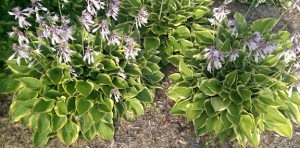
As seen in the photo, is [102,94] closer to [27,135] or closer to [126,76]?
[126,76]

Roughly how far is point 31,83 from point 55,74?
35cm

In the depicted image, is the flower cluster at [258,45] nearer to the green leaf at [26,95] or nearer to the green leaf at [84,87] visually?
the green leaf at [84,87]

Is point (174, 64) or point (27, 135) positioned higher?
point (174, 64)

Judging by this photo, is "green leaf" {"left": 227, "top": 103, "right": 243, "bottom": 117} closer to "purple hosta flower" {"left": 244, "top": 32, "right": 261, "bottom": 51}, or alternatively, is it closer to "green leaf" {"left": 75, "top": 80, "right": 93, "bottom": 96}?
"purple hosta flower" {"left": 244, "top": 32, "right": 261, "bottom": 51}

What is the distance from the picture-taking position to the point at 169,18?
18.1ft

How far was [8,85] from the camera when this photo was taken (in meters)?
4.60

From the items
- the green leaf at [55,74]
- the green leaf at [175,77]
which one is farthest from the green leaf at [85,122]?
the green leaf at [175,77]

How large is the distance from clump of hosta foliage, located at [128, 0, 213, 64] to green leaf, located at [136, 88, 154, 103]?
708 mm

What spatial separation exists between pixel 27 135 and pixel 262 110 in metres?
3.08

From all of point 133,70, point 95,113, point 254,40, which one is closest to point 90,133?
point 95,113

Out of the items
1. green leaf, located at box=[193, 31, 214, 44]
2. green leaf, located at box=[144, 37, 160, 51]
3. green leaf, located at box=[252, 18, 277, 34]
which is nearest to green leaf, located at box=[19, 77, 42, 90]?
green leaf, located at box=[144, 37, 160, 51]

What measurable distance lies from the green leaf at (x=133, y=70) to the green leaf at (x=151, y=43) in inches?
24.9

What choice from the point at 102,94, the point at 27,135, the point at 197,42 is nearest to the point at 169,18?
the point at 197,42

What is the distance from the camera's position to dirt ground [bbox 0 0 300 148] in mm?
4676
